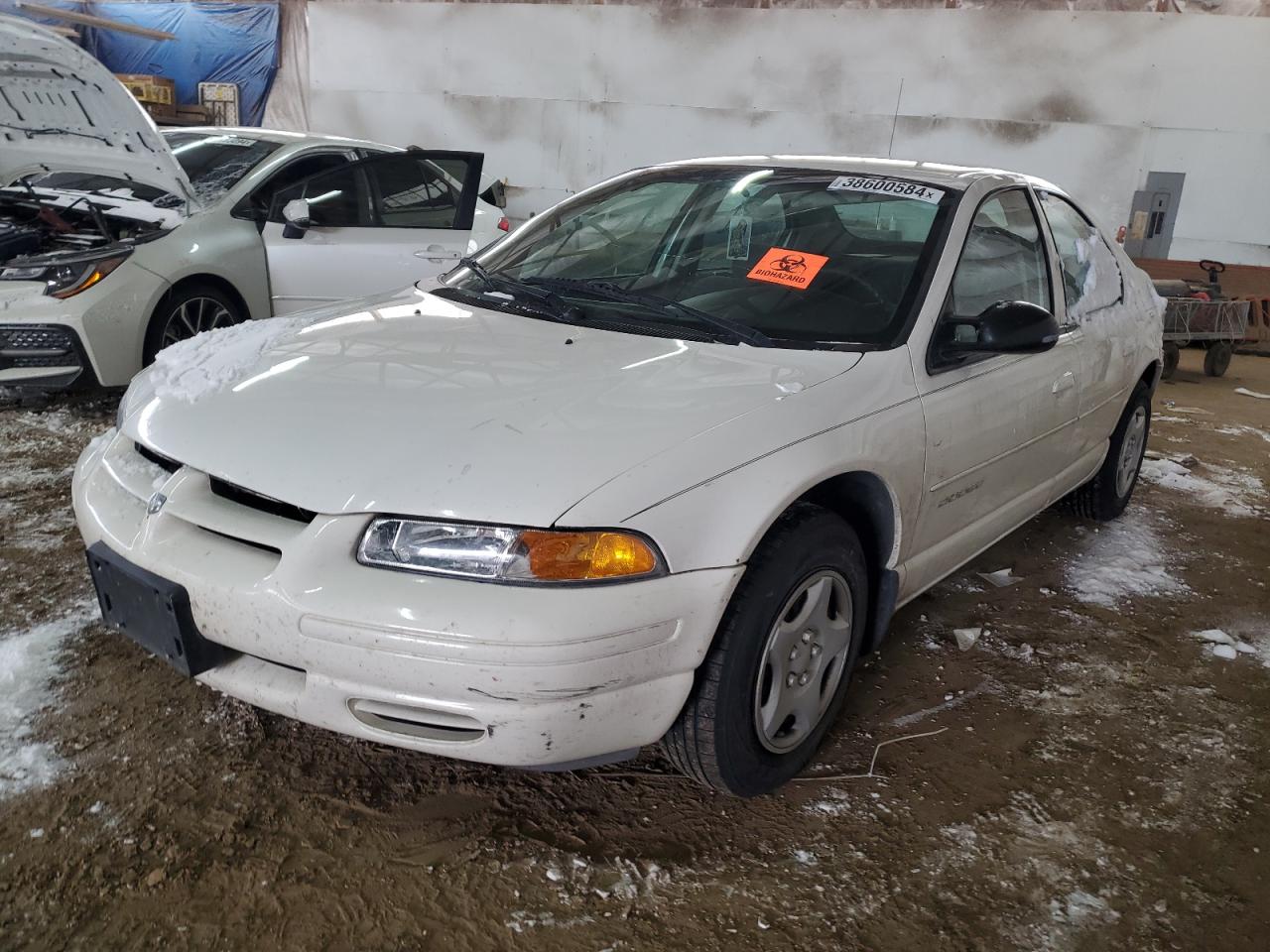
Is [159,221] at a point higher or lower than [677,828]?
higher

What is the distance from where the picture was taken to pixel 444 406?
1979 millimetres

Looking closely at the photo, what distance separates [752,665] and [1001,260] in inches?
64.5

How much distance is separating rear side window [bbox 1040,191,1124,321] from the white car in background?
2.41m

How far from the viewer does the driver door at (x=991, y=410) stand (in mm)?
2449

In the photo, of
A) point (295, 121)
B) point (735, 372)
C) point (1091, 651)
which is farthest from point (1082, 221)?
point (295, 121)

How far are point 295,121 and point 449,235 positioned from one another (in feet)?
26.0

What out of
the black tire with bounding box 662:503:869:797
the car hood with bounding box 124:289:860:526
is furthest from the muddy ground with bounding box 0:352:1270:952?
the car hood with bounding box 124:289:860:526

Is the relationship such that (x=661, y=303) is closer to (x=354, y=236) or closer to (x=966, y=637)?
(x=966, y=637)

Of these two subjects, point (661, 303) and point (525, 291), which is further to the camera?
point (525, 291)

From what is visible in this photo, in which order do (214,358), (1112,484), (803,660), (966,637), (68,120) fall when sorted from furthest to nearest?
1. (68,120)
2. (1112,484)
3. (966,637)
4. (214,358)
5. (803,660)

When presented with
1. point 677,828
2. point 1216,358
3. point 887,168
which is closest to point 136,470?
point 677,828

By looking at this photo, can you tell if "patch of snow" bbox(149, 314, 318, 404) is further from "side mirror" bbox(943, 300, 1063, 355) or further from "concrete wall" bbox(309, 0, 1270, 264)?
"concrete wall" bbox(309, 0, 1270, 264)

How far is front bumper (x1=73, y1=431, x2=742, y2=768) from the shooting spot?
5.49 ft

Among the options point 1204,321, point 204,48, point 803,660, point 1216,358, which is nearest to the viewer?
point 803,660
